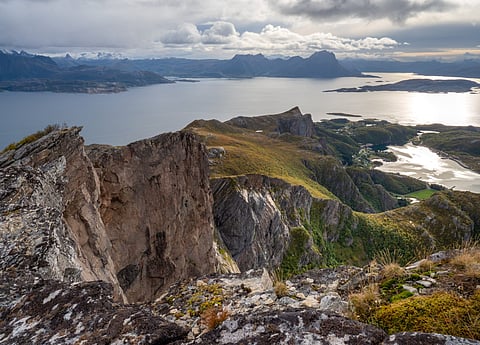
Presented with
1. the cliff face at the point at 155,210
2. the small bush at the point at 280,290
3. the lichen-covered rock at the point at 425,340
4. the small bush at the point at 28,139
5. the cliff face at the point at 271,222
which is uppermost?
the small bush at the point at 28,139

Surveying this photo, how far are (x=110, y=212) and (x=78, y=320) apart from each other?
25623mm

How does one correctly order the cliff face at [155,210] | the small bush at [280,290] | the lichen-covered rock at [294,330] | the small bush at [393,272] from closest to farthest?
the lichen-covered rock at [294,330] → the small bush at [393,272] → the small bush at [280,290] → the cliff face at [155,210]

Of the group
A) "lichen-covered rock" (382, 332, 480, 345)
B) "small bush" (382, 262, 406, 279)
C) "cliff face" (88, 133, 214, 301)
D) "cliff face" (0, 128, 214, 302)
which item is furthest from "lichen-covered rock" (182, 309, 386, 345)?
"cliff face" (88, 133, 214, 301)

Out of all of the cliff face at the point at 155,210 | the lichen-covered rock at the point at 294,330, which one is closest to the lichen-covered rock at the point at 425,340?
the lichen-covered rock at the point at 294,330

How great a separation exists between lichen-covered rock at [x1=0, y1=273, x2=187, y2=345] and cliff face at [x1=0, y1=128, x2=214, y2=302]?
188cm

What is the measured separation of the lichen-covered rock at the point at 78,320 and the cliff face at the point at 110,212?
1881 millimetres

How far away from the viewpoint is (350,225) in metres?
87.4

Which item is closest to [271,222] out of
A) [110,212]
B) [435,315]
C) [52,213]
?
[110,212]

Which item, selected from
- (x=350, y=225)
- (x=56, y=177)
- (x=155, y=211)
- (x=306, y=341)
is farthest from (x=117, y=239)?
(x=350, y=225)

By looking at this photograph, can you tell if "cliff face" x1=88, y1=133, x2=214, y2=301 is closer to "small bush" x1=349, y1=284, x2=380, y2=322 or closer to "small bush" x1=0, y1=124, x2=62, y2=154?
"small bush" x1=0, y1=124, x2=62, y2=154

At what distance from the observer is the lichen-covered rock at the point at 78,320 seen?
554 centimetres

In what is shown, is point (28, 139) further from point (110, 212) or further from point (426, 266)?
point (426, 266)

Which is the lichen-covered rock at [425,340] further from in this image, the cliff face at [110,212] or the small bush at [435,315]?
the cliff face at [110,212]

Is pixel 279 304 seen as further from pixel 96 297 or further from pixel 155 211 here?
pixel 155 211
